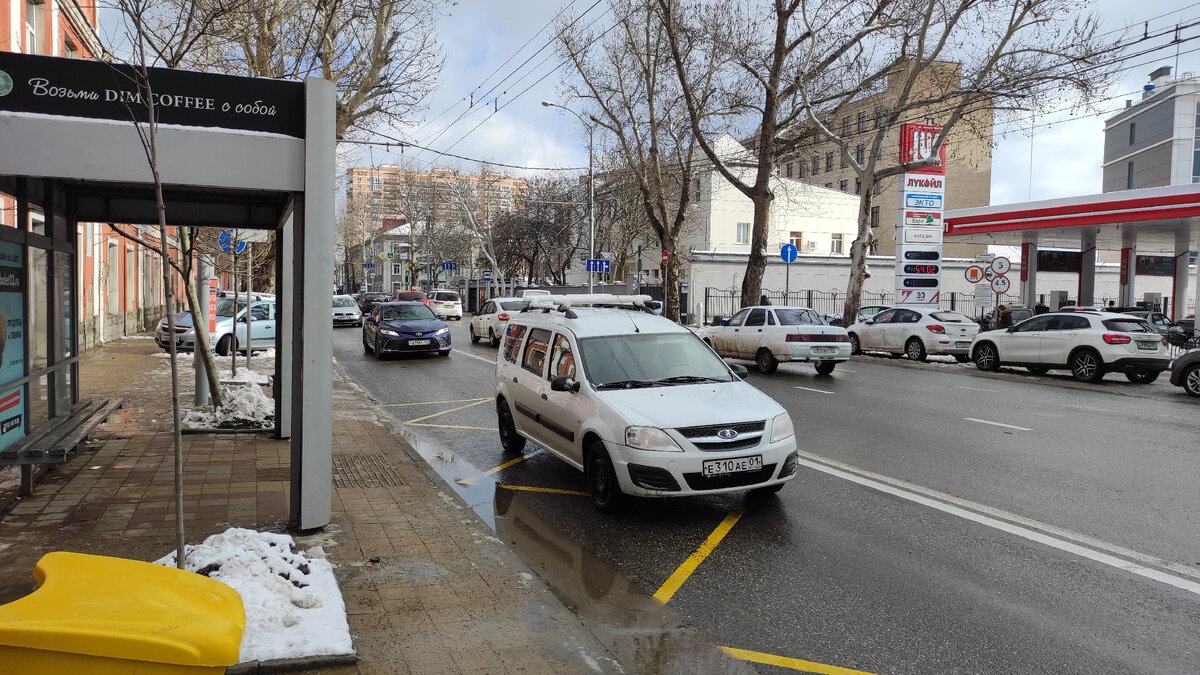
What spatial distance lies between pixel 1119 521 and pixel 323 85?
6.84 metres

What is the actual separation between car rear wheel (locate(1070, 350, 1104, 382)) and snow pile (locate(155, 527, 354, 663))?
1733 centimetres

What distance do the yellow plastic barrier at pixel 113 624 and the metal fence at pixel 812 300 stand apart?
40.3 metres

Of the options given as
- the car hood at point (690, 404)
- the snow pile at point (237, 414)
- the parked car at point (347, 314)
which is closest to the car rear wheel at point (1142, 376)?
the car hood at point (690, 404)

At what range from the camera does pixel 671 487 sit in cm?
629

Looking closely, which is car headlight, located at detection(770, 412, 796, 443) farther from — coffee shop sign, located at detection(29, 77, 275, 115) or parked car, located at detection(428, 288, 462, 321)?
parked car, located at detection(428, 288, 462, 321)

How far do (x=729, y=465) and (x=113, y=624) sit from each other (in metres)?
4.59

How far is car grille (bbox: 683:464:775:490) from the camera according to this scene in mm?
6289

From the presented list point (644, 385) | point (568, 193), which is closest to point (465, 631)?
point (644, 385)

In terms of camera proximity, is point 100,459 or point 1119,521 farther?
point 100,459

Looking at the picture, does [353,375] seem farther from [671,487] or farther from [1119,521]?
[1119,521]

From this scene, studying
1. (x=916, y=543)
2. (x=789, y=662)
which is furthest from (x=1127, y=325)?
(x=789, y=662)

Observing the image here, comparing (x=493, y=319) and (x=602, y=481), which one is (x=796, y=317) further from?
(x=602, y=481)

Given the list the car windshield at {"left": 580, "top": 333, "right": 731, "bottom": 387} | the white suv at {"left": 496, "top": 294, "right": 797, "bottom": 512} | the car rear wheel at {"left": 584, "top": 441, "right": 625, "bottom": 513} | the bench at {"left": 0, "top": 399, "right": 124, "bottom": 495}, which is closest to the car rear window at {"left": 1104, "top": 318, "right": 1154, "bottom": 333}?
the white suv at {"left": 496, "top": 294, "right": 797, "bottom": 512}

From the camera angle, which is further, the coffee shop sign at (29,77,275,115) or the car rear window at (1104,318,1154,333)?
the car rear window at (1104,318,1154,333)
